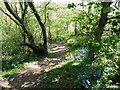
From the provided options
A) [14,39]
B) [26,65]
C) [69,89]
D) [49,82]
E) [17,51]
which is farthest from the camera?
[17,51]

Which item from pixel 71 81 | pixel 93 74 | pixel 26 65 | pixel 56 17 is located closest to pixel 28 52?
pixel 26 65

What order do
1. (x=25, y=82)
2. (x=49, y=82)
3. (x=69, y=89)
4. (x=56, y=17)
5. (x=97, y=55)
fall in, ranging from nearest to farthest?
1. (x=97, y=55)
2. (x=69, y=89)
3. (x=49, y=82)
4. (x=25, y=82)
5. (x=56, y=17)

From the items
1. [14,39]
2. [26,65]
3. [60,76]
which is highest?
[14,39]

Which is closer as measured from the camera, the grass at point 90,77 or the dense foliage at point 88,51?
the dense foliage at point 88,51

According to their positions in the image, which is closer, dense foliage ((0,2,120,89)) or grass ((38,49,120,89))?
dense foliage ((0,2,120,89))

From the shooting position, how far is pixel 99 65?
3473 millimetres

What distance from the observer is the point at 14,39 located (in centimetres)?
1104

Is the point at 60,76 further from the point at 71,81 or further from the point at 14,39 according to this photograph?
the point at 14,39

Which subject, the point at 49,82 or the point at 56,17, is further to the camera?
the point at 56,17

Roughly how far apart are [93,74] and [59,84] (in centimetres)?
173

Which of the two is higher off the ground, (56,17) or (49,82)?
(56,17)

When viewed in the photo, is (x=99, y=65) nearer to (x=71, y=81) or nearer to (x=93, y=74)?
→ (x=93, y=74)

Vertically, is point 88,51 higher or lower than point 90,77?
higher

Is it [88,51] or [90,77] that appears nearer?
[90,77]
